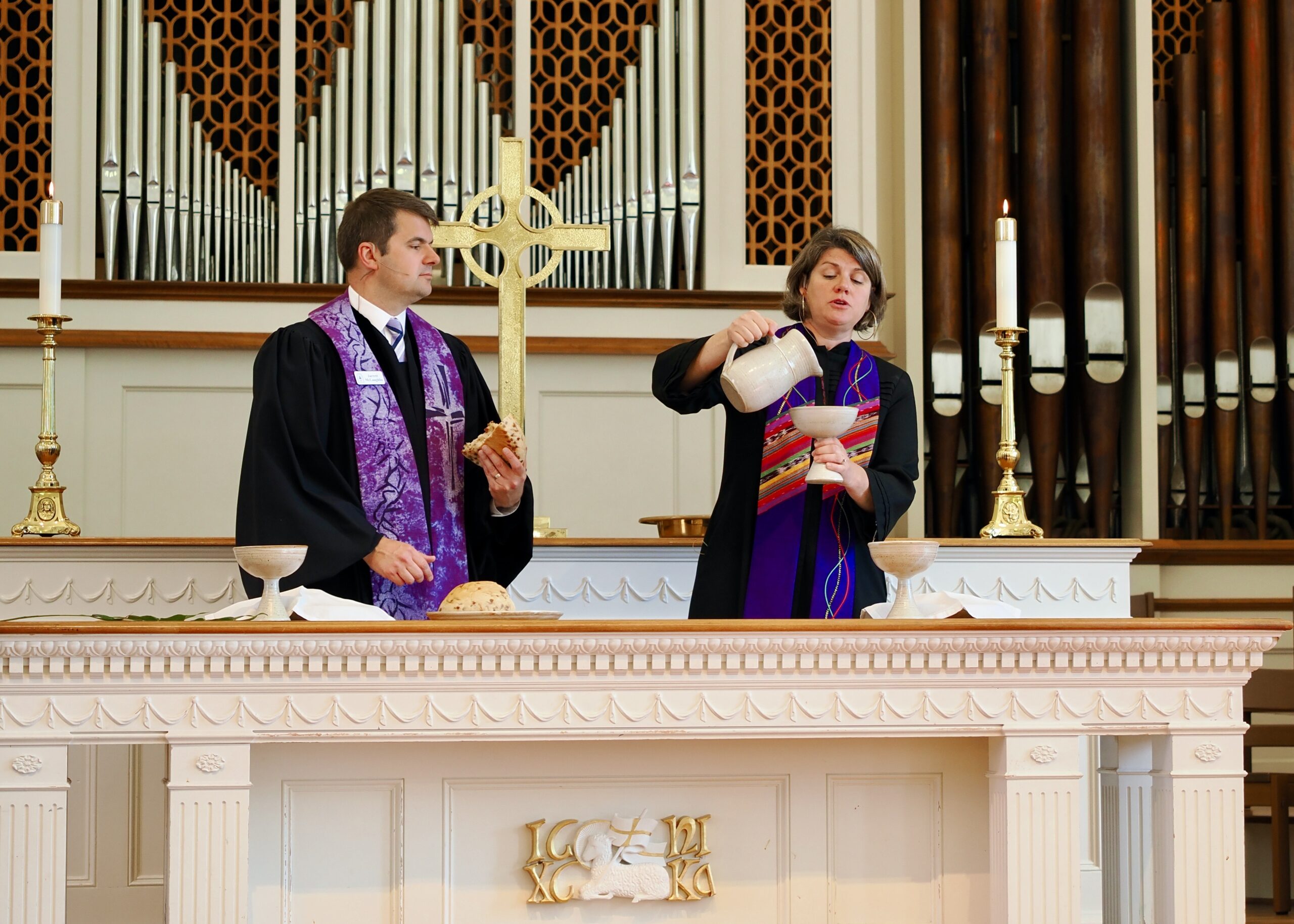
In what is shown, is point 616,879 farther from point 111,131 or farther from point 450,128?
point 111,131

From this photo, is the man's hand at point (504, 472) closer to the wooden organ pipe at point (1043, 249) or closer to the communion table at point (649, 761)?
the communion table at point (649, 761)

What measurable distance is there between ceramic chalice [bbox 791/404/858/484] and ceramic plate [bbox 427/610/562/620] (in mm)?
535

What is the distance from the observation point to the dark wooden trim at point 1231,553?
18.3 ft

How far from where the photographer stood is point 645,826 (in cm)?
248

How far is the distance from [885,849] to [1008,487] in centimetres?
170

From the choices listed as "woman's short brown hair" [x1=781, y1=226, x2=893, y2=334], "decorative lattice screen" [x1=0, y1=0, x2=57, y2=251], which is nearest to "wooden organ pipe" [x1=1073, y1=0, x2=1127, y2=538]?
"woman's short brown hair" [x1=781, y1=226, x2=893, y2=334]

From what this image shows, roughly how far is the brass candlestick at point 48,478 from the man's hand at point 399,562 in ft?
4.55

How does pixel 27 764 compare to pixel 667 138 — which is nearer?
pixel 27 764

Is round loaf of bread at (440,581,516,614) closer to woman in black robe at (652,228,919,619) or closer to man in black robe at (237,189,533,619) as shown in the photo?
man in black robe at (237,189,533,619)

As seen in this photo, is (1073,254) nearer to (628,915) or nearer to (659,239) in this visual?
(659,239)

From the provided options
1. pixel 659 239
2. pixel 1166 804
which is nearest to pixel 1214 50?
pixel 659 239

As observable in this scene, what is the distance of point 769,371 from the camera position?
279 cm

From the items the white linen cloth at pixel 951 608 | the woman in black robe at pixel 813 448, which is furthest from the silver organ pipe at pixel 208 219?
the white linen cloth at pixel 951 608

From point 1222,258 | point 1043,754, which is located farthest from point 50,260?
point 1222,258
